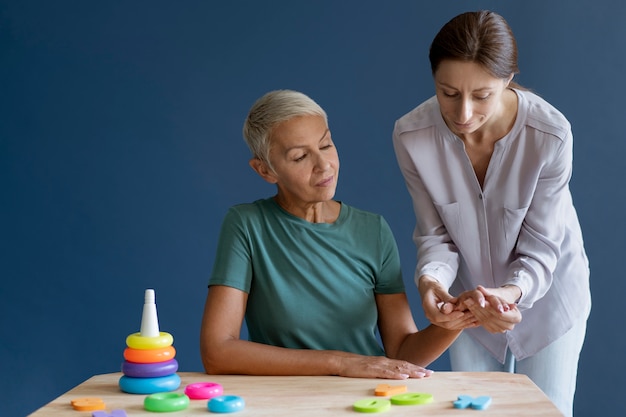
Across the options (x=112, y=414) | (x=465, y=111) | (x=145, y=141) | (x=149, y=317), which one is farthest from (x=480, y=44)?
(x=145, y=141)

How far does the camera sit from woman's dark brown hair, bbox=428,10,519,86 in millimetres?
1863

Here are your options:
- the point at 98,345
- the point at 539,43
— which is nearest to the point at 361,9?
the point at 539,43

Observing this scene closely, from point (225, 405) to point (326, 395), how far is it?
21 cm

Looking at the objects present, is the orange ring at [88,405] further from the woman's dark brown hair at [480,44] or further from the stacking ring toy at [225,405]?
the woman's dark brown hair at [480,44]

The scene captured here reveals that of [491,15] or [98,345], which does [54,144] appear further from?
[491,15]

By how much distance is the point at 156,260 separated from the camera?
11.7 feet

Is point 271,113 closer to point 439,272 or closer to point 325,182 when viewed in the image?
point 325,182

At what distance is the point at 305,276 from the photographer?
6.65 ft

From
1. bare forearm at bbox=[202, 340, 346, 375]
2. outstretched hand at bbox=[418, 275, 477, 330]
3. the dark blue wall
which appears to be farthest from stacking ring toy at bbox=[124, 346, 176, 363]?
the dark blue wall

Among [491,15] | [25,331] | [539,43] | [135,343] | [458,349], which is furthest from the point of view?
[25,331]

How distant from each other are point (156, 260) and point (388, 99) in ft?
3.92

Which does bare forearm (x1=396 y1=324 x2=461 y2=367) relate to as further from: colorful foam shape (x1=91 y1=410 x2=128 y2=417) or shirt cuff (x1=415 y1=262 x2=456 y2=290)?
colorful foam shape (x1=91 y1=410 x2=128 y2=417)

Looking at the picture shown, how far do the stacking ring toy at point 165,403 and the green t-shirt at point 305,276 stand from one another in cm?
47

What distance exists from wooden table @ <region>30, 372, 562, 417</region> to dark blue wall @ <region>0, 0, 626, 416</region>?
1793 millimetres
